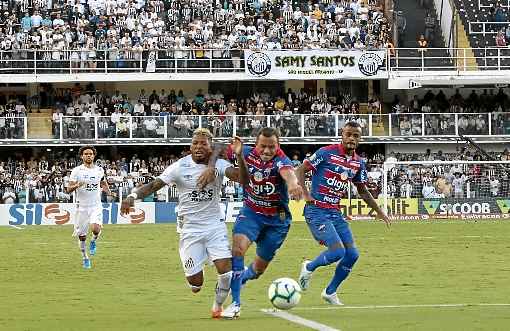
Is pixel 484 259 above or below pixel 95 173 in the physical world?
below

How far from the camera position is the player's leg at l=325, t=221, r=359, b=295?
52.0 feet

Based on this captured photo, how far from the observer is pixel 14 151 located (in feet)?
182

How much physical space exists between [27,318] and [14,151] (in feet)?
139

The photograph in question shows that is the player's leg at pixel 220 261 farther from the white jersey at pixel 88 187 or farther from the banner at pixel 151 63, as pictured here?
the banner at pixel 151 63

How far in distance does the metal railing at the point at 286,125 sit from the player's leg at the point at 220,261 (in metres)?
37.9

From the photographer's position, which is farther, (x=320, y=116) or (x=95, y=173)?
(x=320, y=116)

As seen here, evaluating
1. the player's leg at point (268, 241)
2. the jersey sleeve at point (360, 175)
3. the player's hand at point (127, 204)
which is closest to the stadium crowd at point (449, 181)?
the jersey sleeve at point (360, 175)

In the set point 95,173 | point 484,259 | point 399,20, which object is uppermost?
point 399,20

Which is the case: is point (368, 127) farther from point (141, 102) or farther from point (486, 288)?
point (486, 288)

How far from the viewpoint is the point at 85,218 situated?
2505 cm

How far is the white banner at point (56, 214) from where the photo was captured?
44188mm

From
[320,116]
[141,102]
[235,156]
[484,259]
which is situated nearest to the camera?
[235,156]

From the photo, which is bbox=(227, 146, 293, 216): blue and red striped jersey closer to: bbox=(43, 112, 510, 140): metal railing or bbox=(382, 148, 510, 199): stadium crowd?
bbox=(382, 148, 510, 199): stadium crowd

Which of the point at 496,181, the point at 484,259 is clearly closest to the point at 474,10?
the point at 496,181
